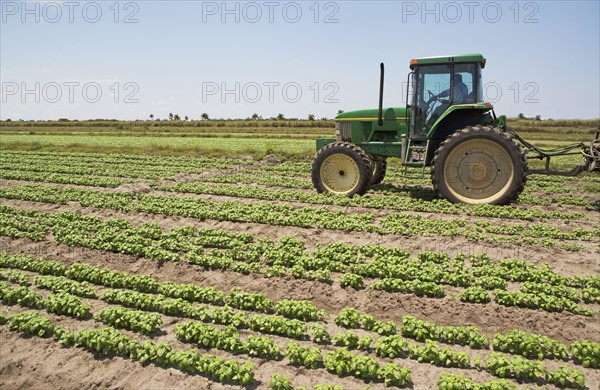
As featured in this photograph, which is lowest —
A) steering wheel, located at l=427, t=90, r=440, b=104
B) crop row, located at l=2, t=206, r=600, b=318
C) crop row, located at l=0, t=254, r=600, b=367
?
crop row, located at l=0, t=254, r=600, b=367

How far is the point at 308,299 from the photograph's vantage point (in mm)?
6555

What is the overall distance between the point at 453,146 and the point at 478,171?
935mm

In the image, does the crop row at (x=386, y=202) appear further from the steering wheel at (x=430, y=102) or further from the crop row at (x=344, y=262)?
the crop row at (x=344, y=262)

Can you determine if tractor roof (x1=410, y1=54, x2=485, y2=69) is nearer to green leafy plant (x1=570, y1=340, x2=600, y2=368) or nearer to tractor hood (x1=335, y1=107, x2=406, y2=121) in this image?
tractor hood (x1=335, y1=107, x2=406, y2=121)

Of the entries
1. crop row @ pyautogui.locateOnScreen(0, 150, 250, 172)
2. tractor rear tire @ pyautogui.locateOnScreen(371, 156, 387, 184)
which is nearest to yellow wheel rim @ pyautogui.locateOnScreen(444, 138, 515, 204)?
tractor rear tire @ pyautogui.locateOnScreen(371, 156, 387, 184)

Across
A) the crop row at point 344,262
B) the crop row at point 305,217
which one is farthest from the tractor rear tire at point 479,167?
the crop row at point 344,262

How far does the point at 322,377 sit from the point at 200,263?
12.4 feet

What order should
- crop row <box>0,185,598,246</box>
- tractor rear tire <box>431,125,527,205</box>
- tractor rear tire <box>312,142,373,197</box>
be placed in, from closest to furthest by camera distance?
1. crop row <box>0,185,598,246</box>
2. tractor rear tire <box>431,125,527,205</box>
3. tractor rear tire <box>312,142,373,197</box>

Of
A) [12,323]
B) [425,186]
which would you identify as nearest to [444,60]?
[425,186]

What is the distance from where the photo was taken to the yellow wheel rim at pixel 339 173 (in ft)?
41.9

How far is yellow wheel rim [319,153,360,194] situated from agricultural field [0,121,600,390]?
971 mm

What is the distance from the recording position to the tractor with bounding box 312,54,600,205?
10898mm

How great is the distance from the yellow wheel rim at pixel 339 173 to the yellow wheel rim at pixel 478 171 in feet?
8.76

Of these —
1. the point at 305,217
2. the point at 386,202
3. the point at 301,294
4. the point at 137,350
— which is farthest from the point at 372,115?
the point at 137,350
